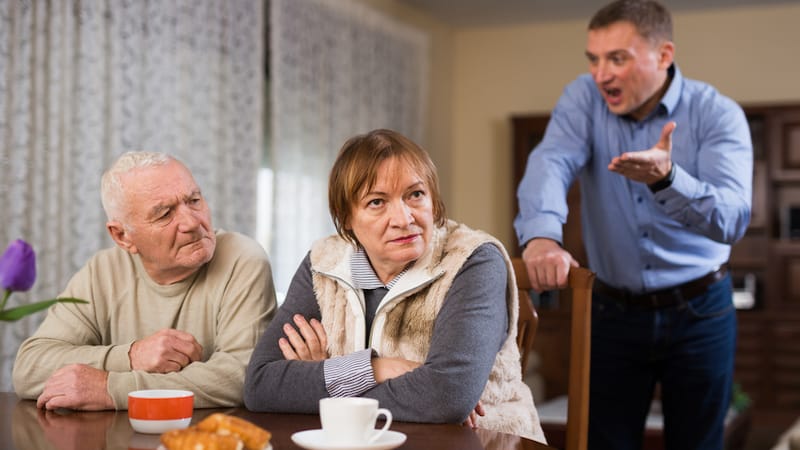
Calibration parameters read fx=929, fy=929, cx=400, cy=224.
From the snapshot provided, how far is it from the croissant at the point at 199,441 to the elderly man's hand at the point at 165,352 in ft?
2.26

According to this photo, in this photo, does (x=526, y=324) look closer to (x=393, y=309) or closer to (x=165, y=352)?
(x=393, y=309)

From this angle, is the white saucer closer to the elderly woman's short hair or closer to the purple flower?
the purple flower

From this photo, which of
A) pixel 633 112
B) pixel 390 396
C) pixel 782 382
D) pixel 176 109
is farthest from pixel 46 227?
pixel 782 382

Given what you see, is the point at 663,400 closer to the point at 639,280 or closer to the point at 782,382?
the point at 639,280

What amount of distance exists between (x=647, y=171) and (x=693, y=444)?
797mm

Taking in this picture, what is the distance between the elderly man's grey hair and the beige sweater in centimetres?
15

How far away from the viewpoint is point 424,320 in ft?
5.55

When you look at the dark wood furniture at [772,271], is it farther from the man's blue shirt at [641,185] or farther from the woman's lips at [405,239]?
the woman's lips at [405,239]

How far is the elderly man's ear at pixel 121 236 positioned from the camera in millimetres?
1944

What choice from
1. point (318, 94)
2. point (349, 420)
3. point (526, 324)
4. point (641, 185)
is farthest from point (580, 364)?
point (318, 94)

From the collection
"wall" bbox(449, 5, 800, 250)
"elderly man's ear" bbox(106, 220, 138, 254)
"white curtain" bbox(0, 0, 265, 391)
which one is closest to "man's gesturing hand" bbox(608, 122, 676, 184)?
"elderly man's ear" bbox(106, 220, 138, 254)

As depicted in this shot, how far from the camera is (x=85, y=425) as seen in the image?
150 centimetres

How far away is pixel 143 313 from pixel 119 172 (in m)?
0.31

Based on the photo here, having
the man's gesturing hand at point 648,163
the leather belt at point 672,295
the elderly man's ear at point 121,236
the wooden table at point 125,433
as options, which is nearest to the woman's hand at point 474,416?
the wooden table at point 125,433
